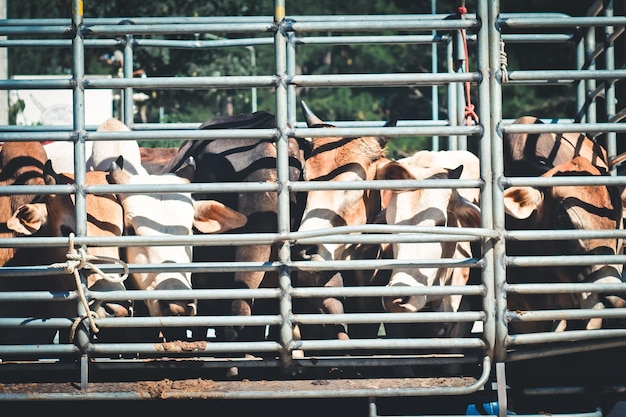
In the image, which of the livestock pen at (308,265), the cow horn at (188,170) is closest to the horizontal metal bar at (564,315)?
the livestock pen at (308,265)

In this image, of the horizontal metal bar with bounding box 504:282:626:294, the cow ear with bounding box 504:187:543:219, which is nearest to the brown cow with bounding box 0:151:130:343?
the horizontal metal bar with bounding box 504:282:626:294

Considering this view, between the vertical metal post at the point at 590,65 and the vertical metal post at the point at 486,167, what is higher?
the vertical metal post at the point at 590,65

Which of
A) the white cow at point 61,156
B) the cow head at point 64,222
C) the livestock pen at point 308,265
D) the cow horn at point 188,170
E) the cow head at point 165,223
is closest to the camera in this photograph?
the livestock pen at point 308,265

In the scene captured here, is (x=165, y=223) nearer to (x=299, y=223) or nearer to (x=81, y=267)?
(x=81, y=267)

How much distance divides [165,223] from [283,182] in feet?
2.55

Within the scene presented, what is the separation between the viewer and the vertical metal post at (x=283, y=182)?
3.41 m

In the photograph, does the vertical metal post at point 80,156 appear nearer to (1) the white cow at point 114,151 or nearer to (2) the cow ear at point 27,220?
(2) the cow ear at point 27,220

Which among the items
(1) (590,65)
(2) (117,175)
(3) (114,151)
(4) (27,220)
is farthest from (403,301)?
(1) (590,65)

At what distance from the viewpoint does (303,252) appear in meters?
3.81

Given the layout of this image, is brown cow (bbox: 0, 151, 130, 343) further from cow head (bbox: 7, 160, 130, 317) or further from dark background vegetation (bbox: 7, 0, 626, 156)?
dark background vegetation (bbox: 7, 0, 626, 156)

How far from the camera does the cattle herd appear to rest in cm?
384

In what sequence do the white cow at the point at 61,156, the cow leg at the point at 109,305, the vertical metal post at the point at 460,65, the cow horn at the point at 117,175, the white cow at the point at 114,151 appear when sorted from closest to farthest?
the cow leg at the point at 109,305
the cow horn at the point at 117,175
the white cow at the point at 114,151
the vertical metal post at the point at 460,65
the white cow at the point at 61,156

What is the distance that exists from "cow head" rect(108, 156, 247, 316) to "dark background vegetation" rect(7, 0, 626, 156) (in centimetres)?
1012

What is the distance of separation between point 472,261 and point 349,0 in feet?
75.0
